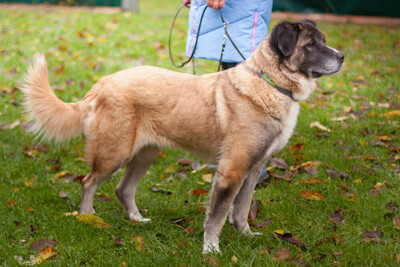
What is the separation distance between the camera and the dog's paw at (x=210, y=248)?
3.12 metres

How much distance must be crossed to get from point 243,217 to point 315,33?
1.53 meters

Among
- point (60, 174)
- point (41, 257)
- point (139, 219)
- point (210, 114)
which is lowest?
point (60, 174)

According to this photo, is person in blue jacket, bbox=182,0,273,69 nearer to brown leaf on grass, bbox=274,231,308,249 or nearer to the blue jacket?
the blue jacket

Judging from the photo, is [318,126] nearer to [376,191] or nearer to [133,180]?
[376,191]

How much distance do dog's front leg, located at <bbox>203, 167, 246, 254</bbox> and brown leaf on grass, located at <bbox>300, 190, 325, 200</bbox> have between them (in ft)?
2.92

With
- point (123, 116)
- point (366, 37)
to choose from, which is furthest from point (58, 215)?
point (366, 37)

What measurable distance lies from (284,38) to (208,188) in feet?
5.85

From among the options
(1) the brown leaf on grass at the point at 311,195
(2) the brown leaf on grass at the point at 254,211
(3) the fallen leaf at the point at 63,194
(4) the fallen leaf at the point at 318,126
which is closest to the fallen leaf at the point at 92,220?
(3) the fallen leaf at the point at 63,194

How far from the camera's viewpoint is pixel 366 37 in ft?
31.9

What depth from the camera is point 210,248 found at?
315cm

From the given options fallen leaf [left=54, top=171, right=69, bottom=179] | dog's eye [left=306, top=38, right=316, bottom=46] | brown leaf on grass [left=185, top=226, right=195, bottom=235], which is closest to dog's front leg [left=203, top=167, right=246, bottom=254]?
brown leaf on grass [left=185, top=226, right=195, bottom=235]

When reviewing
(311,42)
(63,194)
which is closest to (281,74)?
(311,42)

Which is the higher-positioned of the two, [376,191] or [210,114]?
[210,114]

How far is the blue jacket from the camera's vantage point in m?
3.91
